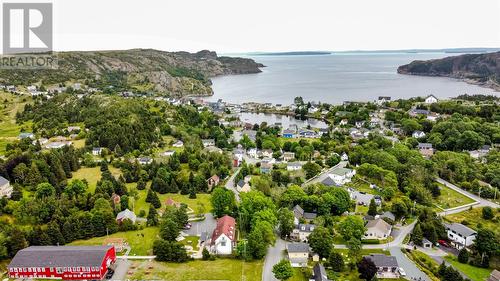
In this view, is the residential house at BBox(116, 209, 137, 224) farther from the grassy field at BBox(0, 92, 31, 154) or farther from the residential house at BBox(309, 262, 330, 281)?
the grassy field at BBox(0, 92, 31, 154)

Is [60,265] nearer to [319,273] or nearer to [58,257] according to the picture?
[58,257]

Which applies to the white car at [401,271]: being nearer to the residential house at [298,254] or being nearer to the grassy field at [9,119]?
the residential house at [298,254]

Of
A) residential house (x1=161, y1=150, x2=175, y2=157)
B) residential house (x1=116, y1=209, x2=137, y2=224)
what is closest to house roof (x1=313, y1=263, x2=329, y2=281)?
residential house (x1=116, y1=209, x2=137, y2=224)

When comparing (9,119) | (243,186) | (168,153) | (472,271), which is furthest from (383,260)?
(9,119)

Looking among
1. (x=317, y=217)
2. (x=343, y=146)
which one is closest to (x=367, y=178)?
(x=343, y=146)

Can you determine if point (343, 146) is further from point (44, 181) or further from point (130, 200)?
point (44, 181)
